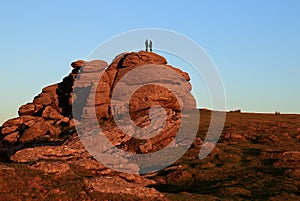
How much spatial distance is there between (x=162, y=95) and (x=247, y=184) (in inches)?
1441

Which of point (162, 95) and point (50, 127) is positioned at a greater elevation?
point (162, 95)

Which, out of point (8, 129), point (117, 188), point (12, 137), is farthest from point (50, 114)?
point (117, 188)

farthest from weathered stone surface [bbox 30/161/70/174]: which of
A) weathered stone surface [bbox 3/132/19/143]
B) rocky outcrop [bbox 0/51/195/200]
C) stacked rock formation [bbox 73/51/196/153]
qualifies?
weathered stone surface [bbox 3/132/19/143]

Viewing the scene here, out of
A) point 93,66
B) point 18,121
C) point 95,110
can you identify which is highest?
point 93,66

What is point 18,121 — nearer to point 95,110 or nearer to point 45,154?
point 95,110

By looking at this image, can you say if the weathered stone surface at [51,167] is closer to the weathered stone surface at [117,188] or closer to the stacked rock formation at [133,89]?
the weathered stone surface at [117,188]

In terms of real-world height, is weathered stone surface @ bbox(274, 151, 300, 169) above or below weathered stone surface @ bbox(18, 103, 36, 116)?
below

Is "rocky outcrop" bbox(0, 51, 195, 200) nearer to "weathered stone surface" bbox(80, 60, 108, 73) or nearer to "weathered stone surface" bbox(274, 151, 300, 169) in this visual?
"weathered stone surface" bbox(80, 60, 108, 73)

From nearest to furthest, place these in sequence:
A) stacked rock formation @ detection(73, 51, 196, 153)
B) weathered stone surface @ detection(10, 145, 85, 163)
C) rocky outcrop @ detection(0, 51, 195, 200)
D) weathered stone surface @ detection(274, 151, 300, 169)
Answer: weathered stone surface @ detection(10, 145, 85, 163)
weathered stone surface @ detection(274, 151, 300, 169)
rocky outcrop @ detection(0, 51, 195, 200)
stacked rock formation @ detection(73, 51, 196, 153)

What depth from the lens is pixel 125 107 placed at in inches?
2749

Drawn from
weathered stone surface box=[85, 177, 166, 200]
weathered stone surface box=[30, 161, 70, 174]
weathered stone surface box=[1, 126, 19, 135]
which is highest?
weathered stone surface box=[1, 126, 19, 135]

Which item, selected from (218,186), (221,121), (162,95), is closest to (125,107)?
(162,95)

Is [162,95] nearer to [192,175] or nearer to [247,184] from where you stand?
[192,175]

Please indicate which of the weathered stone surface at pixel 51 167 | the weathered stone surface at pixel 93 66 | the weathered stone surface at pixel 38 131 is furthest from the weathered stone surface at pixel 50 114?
the weathered stone surface at pixel 51 167
